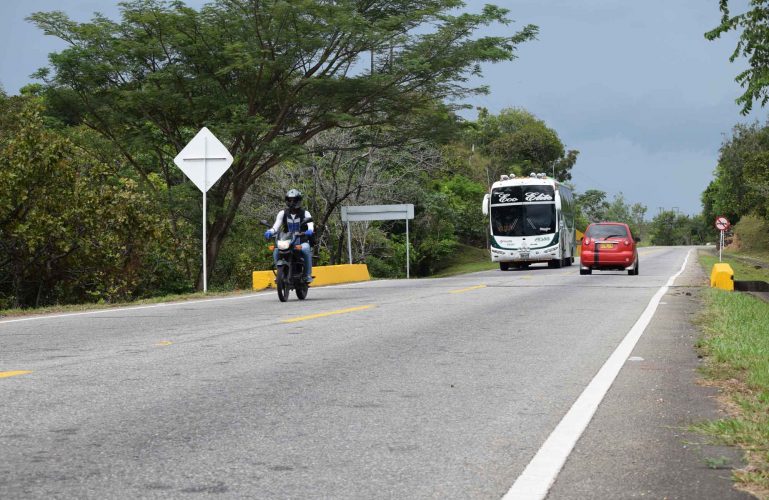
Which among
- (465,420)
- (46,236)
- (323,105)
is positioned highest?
(323,105)

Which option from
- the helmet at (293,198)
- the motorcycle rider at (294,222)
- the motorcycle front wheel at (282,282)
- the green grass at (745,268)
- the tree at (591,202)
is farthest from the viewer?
the tree at (591,202)

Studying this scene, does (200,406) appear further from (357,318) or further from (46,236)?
(46,236)

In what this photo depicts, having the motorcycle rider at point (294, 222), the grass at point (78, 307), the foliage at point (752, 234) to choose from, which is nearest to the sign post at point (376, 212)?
the grass at point (78, 307)

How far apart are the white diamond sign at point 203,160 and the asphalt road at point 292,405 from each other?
27.6ft

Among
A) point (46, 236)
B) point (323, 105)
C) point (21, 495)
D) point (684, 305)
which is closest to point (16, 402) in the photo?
point (21, 495)

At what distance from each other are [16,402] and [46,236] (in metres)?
17.0

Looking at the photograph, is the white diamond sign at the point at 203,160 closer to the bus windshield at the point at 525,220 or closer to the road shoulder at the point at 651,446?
the road shoulder at the point at 651,446

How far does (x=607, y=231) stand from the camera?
3086 centimetres

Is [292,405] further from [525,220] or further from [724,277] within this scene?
[525,220]

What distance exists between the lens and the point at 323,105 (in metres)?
28.8

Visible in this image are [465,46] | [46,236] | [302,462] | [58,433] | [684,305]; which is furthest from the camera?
[465,46]

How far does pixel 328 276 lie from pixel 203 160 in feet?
23.6

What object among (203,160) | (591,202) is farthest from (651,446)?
(591,202)

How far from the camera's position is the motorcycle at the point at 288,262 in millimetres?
16453
